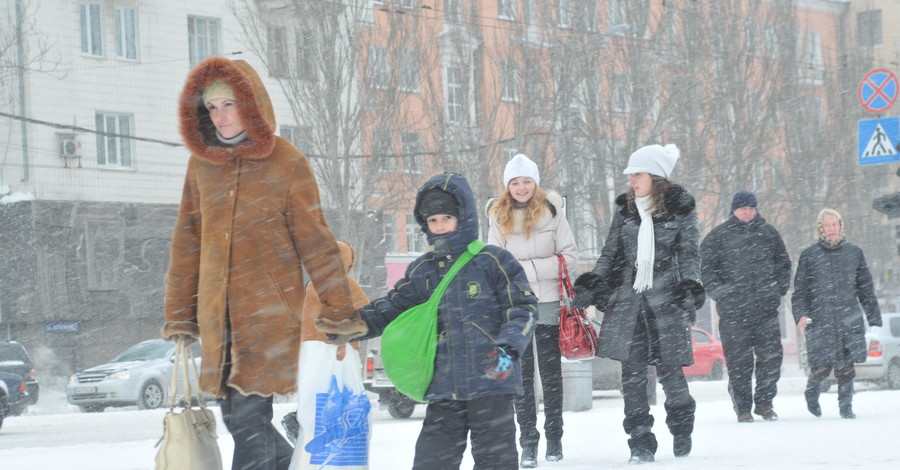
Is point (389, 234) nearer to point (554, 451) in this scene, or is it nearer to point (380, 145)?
point (380, 145)

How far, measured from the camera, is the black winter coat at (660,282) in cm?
832

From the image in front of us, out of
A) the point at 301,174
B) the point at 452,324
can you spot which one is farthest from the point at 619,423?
the point at 301,174

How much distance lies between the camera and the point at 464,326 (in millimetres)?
5910

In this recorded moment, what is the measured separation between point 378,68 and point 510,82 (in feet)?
15.1

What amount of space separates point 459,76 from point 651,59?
5.96 metres

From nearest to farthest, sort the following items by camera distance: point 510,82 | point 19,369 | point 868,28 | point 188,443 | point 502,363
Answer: point 188,443 < point 502,363 < point 19,369 < point 510,82 < point 868,28

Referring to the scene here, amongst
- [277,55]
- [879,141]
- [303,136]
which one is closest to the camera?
[879,141]

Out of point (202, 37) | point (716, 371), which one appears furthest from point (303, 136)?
point (716, 371)

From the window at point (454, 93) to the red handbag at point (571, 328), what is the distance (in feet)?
94.6

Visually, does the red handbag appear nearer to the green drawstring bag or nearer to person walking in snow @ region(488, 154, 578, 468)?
person walking in snow @ region(488, 154, 578, 468)

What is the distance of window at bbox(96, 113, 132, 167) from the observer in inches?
1394

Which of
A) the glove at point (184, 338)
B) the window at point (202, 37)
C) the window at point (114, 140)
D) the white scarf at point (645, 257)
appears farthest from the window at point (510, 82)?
the glove at point (184, 338)

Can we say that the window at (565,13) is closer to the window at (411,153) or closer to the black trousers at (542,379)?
the window at (411,153)

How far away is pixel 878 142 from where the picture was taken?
58.9 feet
